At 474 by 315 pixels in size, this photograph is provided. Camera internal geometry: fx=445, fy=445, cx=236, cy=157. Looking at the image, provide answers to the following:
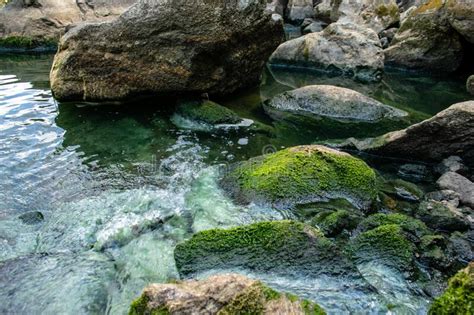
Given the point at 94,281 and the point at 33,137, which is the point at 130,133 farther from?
the point at 94,281

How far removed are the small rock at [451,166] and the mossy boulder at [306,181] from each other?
1818mm

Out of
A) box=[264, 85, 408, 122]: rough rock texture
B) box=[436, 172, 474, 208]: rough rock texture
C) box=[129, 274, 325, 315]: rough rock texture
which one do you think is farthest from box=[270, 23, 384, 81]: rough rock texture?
box=[129, 274, 325, 315]: rough rock texture

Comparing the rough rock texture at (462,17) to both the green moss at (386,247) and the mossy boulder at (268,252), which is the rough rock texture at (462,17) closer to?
the green moss at (386,247)

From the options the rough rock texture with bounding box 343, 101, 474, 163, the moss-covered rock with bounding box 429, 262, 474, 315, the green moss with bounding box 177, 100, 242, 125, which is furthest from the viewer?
the green moss with bounding box 177, 100, 242, 125

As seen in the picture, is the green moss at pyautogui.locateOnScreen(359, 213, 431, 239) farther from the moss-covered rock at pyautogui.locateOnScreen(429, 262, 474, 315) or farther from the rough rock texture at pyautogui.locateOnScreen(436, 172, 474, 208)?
the moss-covered rock at pyautogui.locateOnScreen(429, 262, 474, 315)

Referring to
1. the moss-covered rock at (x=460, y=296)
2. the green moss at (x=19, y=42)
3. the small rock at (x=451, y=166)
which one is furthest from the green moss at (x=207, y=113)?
the green moss at (x=19, y=42)

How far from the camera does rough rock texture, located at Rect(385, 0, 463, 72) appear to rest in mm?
17031

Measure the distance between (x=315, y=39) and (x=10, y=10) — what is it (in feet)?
49.9

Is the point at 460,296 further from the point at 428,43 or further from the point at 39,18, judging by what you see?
the point at 39,18

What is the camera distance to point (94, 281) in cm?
487

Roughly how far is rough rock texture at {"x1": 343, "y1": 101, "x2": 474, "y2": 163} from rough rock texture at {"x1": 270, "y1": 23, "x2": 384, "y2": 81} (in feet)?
27.6

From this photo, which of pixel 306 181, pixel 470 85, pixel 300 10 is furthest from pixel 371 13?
pixel 306 181

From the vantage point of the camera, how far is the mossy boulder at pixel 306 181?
658 cm

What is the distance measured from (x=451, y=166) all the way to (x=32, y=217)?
272 inches
